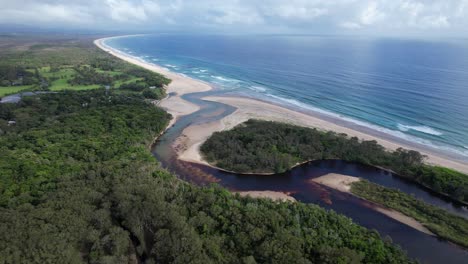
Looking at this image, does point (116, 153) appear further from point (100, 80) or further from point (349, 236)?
point (100, 80)

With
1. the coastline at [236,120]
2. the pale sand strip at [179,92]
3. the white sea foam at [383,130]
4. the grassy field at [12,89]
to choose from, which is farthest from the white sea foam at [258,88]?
the grassy field at [12,89]

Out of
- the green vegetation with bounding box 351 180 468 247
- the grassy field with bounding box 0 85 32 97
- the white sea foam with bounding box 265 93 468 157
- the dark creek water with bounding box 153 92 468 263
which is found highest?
the white sea foam with bounding box 265 93 468 157

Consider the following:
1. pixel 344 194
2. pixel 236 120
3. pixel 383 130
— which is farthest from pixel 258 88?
pixel 344 194

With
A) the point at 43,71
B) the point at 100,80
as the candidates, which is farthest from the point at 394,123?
the point at 43,71

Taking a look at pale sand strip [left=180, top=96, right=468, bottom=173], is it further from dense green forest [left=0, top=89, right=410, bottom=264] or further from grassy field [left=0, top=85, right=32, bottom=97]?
grassy field [left=0, top=85, right=32, bottom=97]

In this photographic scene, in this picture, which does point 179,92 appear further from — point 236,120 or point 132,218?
point 132,218

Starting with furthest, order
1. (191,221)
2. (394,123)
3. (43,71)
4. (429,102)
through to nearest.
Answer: (43,71) → (429,102) → (394,123) → (191,221)

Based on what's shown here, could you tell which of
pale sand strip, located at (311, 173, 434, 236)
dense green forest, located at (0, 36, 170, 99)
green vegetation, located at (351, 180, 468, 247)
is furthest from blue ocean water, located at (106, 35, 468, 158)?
pale sand strip, located at (311, 173, 434, 236)
